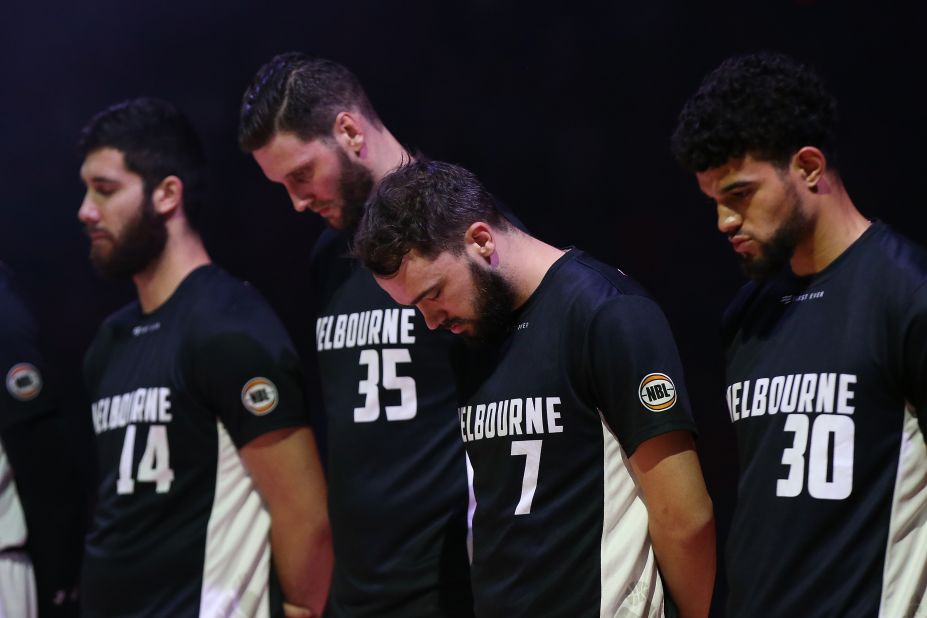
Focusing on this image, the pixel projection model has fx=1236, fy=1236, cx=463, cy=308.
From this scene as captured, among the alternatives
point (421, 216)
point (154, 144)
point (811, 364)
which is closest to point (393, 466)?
point (421, 216)

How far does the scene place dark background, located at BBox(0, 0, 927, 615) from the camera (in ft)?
9.59

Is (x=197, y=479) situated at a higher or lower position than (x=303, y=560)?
higher

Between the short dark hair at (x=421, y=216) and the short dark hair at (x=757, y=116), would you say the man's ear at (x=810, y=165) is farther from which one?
the short dark hair at (x=421, y=216)

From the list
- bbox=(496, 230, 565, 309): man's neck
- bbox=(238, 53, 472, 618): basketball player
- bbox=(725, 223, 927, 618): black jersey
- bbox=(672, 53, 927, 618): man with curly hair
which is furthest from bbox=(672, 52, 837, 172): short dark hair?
bbox=(238, 53, 472, 618): basketball player

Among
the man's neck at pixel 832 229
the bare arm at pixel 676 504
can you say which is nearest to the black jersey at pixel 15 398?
the bare arm at pixel 676 504

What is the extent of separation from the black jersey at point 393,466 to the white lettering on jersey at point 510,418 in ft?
0.89

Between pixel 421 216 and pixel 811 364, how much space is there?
2.47 feet

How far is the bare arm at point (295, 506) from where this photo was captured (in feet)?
9.45

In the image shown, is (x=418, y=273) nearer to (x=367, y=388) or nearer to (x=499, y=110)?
(x=367, y=388)

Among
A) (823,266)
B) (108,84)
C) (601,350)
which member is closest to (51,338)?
(108,84)

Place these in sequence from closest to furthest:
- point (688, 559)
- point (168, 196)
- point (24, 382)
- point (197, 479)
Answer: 1. point (688, 559)
2. point (197, 479)
3. point (168, 196)
4. point (24, 382)

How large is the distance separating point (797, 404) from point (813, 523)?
20cm

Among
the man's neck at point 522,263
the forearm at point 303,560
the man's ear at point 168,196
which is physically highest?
the man's ear at point 168,196

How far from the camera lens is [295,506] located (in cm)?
289
